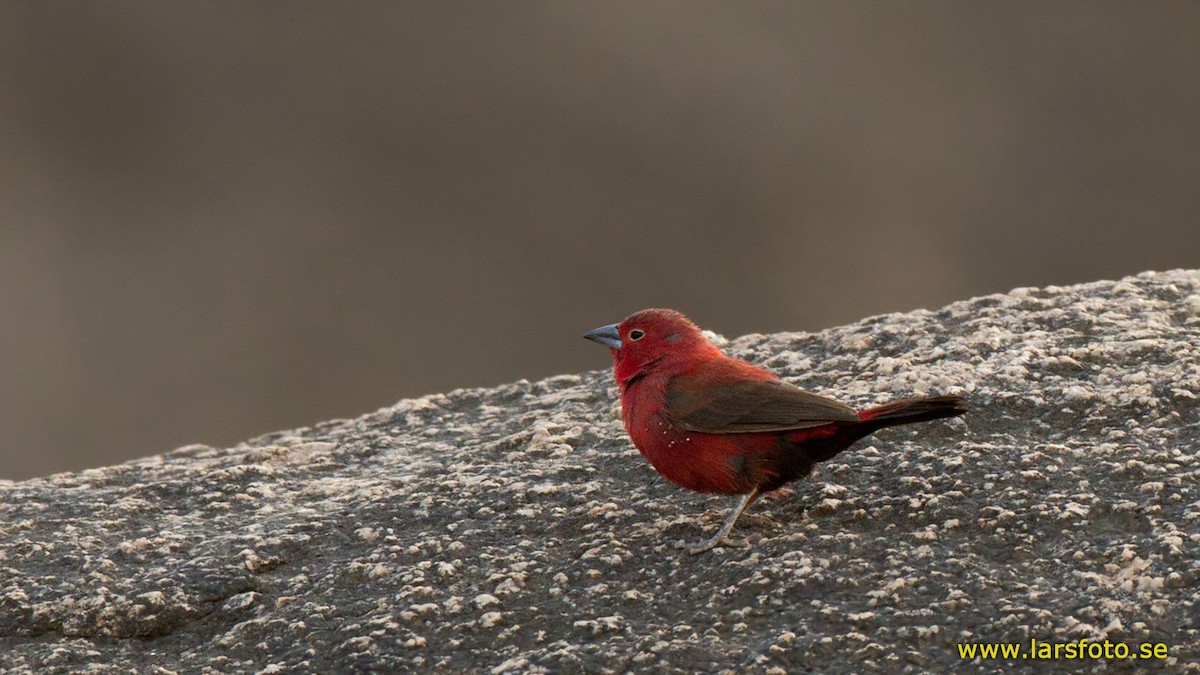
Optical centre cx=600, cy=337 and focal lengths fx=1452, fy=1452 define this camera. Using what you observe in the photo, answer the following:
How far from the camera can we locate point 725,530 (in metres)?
3.43

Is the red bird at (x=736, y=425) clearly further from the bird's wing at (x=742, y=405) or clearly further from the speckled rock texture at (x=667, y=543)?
the speckled rock texture at (x=667, y=543)

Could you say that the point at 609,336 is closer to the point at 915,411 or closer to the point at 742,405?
the point at 742,405

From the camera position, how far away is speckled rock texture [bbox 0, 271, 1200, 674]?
9.88ft

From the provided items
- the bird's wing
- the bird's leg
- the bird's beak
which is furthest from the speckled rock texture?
the bird's beak

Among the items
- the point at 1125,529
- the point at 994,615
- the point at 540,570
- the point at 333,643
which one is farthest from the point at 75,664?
the point at 1125,529

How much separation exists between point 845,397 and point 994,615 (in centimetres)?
137

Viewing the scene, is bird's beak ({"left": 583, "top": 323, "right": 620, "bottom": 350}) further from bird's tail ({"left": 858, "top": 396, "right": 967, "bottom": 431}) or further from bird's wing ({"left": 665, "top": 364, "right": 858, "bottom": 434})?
bird's tail ({"left": 858, "top": 396, "right": 967, "bottom": 431})

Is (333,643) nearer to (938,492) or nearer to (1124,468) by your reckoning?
(938,492)

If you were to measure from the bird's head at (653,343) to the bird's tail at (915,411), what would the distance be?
0.70 metres

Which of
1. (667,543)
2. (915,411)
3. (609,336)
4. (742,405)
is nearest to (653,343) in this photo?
(609,336)

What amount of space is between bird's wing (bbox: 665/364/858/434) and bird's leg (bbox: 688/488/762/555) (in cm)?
16

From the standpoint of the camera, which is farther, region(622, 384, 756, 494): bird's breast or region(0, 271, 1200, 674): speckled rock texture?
region(622, 384, 756, 494): bird's breast

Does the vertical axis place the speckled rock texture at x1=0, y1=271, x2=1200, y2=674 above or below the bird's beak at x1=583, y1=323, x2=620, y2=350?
below

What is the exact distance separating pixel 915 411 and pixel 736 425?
49 cm
